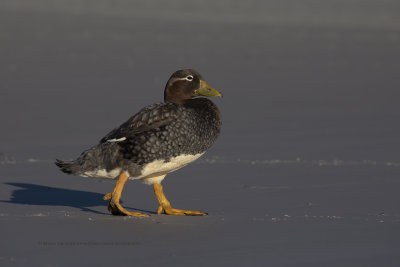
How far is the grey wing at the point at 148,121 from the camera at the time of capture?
360 inches

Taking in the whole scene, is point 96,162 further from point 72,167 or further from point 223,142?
point 223,142

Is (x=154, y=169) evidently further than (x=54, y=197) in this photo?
No

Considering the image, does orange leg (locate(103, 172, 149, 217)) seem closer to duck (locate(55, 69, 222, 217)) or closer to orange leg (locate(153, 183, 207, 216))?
duck (locate(55, 69, 222, 217))

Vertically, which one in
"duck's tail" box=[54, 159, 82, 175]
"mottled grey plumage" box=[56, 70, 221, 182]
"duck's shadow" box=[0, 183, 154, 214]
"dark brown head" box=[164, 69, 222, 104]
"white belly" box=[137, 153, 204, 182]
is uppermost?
"dark brown head" box=[164, 69, 222, 104]

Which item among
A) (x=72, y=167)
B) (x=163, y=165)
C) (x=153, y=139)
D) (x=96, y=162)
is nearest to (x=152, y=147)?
(x=153, y=139)

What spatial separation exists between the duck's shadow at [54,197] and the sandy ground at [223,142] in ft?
0.10

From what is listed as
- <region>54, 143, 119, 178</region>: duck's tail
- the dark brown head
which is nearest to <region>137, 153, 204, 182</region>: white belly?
<region>54, 143, 119, 178</region>: duck's tail

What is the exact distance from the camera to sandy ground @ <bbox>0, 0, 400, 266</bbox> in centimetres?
776

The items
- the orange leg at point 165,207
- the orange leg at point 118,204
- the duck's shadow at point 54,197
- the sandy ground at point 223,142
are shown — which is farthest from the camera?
the duck's shadow at point 54,197

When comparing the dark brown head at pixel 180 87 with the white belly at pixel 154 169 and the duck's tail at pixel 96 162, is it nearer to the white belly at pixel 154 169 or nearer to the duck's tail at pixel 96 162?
the white belly at pixel 154 169

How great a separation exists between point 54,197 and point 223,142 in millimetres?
3934

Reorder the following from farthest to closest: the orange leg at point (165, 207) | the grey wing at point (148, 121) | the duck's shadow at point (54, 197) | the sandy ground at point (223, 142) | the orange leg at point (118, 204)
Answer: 1. the duck's shadow at point (54, 197)
2. the orange leg at point (165, 207)
3. the grey wing at point (148, 121)
4. the orange leg at point (118, 204)
5. the sandy ground at point (223, 142)

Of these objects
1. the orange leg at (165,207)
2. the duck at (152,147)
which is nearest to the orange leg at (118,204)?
the duck at (152,147)

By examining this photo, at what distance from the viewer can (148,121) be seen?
30.1 ft
